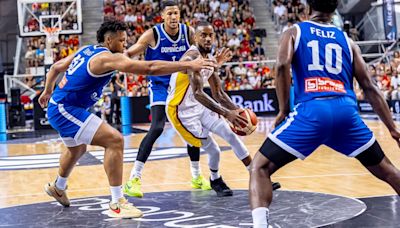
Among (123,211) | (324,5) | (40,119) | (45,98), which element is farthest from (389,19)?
(324,5)

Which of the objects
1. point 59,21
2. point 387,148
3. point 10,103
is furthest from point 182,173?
point 10,103

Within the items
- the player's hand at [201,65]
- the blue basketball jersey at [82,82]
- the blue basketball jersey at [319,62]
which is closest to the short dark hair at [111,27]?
the blue basketball jersey at [82,82]

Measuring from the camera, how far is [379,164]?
14.9ft

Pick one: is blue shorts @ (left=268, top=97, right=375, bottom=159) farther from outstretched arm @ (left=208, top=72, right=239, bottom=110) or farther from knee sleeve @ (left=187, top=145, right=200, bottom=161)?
knee sleeve @ (left=187, top=145, right=200, bottom=161)

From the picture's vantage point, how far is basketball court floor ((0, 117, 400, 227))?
18.5ft

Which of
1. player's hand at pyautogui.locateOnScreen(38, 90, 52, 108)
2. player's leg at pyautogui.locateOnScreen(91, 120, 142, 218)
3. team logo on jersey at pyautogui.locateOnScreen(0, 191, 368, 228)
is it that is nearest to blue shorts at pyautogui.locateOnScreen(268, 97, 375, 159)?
team logo on jersey at pyautogui.locateOnScreen(0, 191, 368, 228)

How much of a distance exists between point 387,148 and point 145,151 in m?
4.82

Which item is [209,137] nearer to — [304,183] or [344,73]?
[304,183]

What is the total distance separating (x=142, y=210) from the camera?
20.7 feet

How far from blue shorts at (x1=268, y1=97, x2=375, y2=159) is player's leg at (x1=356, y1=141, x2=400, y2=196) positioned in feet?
0.30

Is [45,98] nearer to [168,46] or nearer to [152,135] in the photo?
[152,135]

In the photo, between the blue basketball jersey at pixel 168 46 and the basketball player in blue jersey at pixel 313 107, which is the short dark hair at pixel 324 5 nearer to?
the basketball player in blue jersey at pixel 313 107

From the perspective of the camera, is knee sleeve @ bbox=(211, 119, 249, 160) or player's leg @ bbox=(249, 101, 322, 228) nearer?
player's leg @ bbox=(249, 101, 322, 228)

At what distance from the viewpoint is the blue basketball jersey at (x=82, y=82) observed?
603cm
